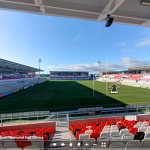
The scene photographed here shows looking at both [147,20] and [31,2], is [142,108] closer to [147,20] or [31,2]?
[147,20]

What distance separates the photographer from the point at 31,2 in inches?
287

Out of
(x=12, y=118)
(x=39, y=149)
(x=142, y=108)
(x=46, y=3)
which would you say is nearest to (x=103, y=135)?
(x=39, y=149)

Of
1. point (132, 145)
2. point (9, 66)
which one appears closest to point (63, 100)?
point (132, 145)

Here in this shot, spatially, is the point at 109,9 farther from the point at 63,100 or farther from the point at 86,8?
the point at 63,100

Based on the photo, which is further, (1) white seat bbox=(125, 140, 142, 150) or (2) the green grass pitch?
(2) the green grass pitch

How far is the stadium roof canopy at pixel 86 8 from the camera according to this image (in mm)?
7199

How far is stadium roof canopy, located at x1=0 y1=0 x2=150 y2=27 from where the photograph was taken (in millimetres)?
7199

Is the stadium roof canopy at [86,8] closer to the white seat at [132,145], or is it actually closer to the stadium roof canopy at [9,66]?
the white seat at [132,145]

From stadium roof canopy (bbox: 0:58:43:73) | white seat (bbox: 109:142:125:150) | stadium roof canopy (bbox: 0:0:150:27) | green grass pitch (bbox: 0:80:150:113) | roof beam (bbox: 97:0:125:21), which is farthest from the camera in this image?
stadium roof canopy (bbox: 0:58:43:73)

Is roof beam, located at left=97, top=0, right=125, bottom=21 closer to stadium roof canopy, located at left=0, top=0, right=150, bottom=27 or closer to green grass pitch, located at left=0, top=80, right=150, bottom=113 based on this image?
stadium roof canopy, located at left=0, top=0, right=150, bottom=27

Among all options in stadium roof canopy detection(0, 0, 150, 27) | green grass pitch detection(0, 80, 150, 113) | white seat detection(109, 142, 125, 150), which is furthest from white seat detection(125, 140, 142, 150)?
green grass pitch detection(0, 80, 150, 113)

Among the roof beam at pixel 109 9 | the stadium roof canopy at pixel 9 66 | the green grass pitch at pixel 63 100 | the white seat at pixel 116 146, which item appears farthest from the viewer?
the stadium roof canopy at pixel 9 66

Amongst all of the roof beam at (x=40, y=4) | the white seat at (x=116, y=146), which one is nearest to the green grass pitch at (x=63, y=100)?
the roof beam at (x=40, y=4)

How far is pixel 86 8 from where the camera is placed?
7.69m
